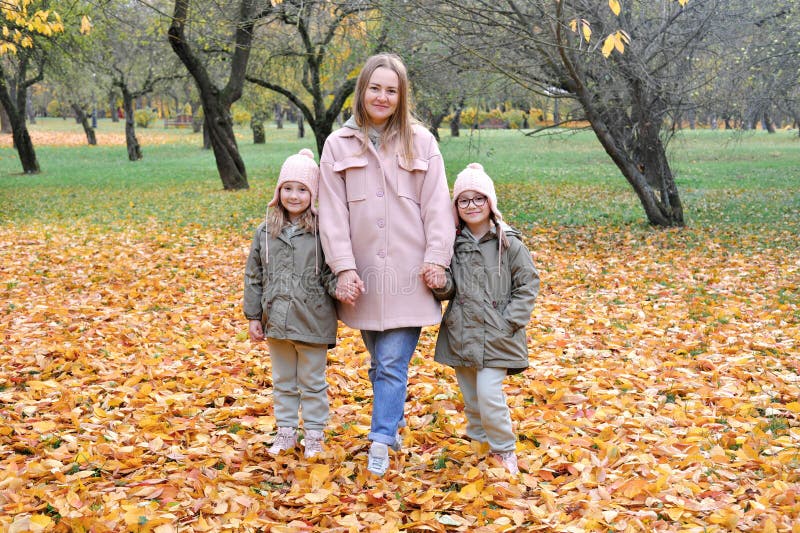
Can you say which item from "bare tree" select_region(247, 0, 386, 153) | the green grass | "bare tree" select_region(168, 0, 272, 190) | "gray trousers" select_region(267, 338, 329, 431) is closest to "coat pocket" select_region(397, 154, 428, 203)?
"gray trousers" select_region(267, 338, 329, 431)

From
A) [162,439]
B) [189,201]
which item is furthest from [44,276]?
[189,201]

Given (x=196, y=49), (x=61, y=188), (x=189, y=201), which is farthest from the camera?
(x=61, y=188)

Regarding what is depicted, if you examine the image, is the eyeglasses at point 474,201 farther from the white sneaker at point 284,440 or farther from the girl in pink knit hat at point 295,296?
the white sneaker at point 284,440

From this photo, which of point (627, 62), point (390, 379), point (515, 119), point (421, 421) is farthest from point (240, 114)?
point (390, 379)

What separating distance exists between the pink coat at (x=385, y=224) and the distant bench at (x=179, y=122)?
56.8 m

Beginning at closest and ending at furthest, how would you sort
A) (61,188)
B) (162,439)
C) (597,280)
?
(162,439)
(597,280)
(61,188)

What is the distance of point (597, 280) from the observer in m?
8.46

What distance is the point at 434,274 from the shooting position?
3.54 meters

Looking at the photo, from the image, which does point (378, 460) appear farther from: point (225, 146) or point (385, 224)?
point (225, 146)

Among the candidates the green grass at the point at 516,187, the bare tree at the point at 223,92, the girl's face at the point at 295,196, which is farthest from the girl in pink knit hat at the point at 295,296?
the bare tree at the point at 223,92

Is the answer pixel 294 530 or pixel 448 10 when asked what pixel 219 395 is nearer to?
pixel 294 530

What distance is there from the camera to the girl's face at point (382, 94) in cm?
360

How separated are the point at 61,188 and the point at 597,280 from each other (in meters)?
15.4

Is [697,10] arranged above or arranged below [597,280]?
above
